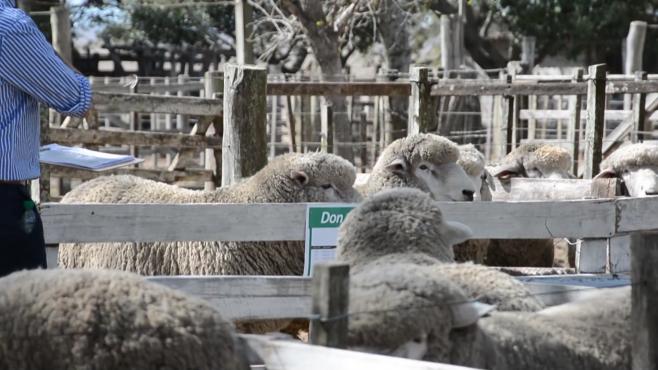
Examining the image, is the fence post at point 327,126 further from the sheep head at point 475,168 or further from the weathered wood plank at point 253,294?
the weathered wood plank at point 253,294

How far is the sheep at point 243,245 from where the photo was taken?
6410 millimetres

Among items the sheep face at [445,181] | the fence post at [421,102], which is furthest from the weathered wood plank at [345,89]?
the sheep face at [445,181]

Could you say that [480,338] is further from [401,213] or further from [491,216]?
[491,216]

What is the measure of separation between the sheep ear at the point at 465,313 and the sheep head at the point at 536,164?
19.8ft

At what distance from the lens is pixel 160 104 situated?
9352mm

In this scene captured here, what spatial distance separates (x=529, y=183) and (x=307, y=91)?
2.93 metres

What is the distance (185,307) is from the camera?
10.00 feet

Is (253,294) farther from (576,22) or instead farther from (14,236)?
(576,22)

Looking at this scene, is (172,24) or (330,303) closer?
(330,303)

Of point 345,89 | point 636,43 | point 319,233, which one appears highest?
point 636,43

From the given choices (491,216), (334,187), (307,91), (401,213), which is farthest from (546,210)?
(307,91)

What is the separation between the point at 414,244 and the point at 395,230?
Result: 96 millimetres

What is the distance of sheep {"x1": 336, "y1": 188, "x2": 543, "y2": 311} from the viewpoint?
4033mm

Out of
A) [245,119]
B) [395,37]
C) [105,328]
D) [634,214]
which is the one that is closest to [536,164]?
[245,119]
